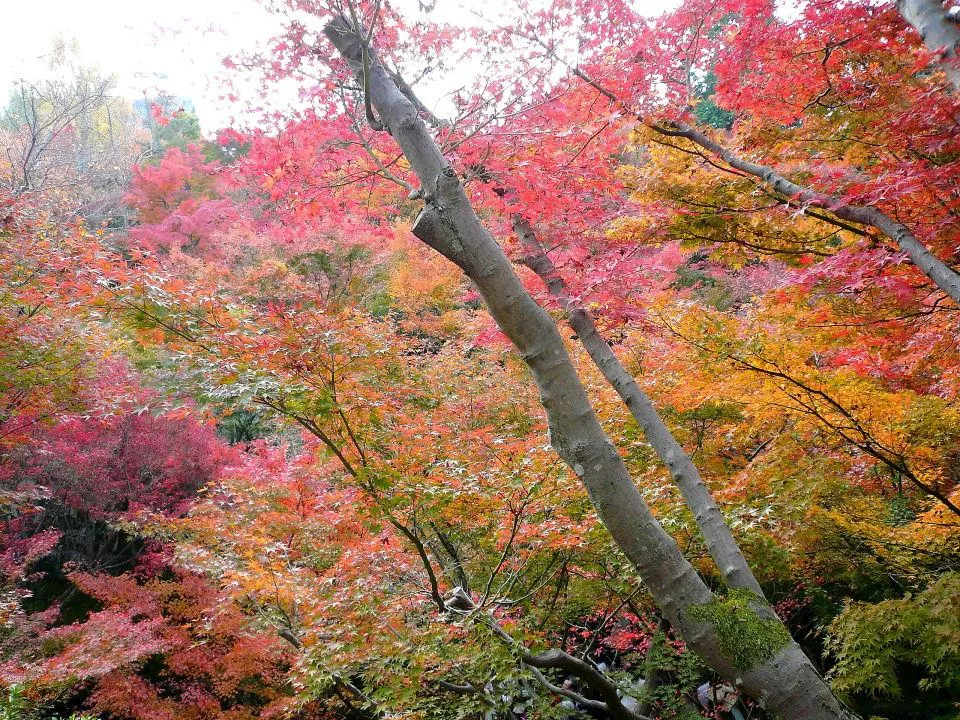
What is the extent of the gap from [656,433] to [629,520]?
9.82ft

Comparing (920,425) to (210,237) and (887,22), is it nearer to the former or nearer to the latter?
(887,22)

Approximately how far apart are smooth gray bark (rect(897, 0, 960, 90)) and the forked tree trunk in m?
2.97

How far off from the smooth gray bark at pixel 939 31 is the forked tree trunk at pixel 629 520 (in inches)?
117

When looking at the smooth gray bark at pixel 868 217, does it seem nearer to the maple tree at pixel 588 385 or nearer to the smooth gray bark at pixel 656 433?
the maple tree at pixel 588 385

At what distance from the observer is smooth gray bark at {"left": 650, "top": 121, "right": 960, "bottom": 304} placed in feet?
9.99

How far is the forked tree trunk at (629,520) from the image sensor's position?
1.98 m

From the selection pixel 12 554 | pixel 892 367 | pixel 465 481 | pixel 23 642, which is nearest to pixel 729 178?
pixel 892 367

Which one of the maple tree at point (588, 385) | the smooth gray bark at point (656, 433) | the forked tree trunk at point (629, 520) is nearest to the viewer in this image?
the forked tree trunk at point (629, 520)

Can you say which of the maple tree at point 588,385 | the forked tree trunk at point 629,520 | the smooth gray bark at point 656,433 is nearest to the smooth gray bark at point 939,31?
the maple tree at point 588,385

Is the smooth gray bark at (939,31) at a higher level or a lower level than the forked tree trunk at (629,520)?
higher

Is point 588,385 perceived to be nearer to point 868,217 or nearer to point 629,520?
point 868,217

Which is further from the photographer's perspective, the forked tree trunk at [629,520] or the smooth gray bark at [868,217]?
the smooth gray bark at [868,217]

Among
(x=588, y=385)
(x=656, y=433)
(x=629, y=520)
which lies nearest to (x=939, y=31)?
(x=656, y=433)

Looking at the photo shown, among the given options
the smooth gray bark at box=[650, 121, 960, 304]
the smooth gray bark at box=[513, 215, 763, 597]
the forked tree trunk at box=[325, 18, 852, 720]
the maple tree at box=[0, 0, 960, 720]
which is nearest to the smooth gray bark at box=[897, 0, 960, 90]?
the maple tree at box=[0, 0, 960, 720]
